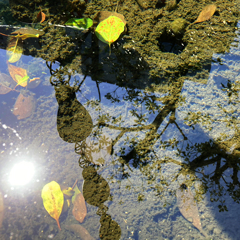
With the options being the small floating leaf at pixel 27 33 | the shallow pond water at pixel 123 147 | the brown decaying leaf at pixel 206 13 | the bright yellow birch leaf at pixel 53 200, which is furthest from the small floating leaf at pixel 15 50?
the brown decaying leaf at pixel 206 13

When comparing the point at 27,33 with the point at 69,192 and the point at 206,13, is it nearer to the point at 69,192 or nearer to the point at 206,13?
the point at 69,192

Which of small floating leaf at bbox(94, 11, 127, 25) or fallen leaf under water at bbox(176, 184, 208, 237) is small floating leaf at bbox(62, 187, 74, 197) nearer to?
fallen leaf under water at bbox(176, 184, 208, 237)

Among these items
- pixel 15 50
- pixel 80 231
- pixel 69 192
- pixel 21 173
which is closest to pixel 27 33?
pixel 15 50

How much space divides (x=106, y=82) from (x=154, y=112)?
2.04 ft

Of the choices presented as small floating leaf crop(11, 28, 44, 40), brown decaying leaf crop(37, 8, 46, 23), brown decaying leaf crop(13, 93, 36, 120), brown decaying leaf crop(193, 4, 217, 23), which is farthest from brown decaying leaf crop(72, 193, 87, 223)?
brown decaying leaf crop(193, 4, 217, 23)

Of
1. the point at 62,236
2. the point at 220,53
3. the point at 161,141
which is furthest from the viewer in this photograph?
the point at 220,53

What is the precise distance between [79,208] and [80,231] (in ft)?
0.61

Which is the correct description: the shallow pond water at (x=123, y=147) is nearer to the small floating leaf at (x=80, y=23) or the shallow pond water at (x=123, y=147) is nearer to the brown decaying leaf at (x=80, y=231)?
the brown decaying leaf at (x=80, y=231)

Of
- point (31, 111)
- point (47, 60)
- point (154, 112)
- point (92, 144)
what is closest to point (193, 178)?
point (154, 112)

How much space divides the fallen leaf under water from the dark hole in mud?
1.48 metres

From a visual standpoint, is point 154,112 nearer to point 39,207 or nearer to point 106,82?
point 106,82

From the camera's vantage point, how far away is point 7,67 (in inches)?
88.6

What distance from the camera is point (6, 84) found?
2146mm

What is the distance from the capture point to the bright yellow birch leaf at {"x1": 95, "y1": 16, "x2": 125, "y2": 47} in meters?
1.99
